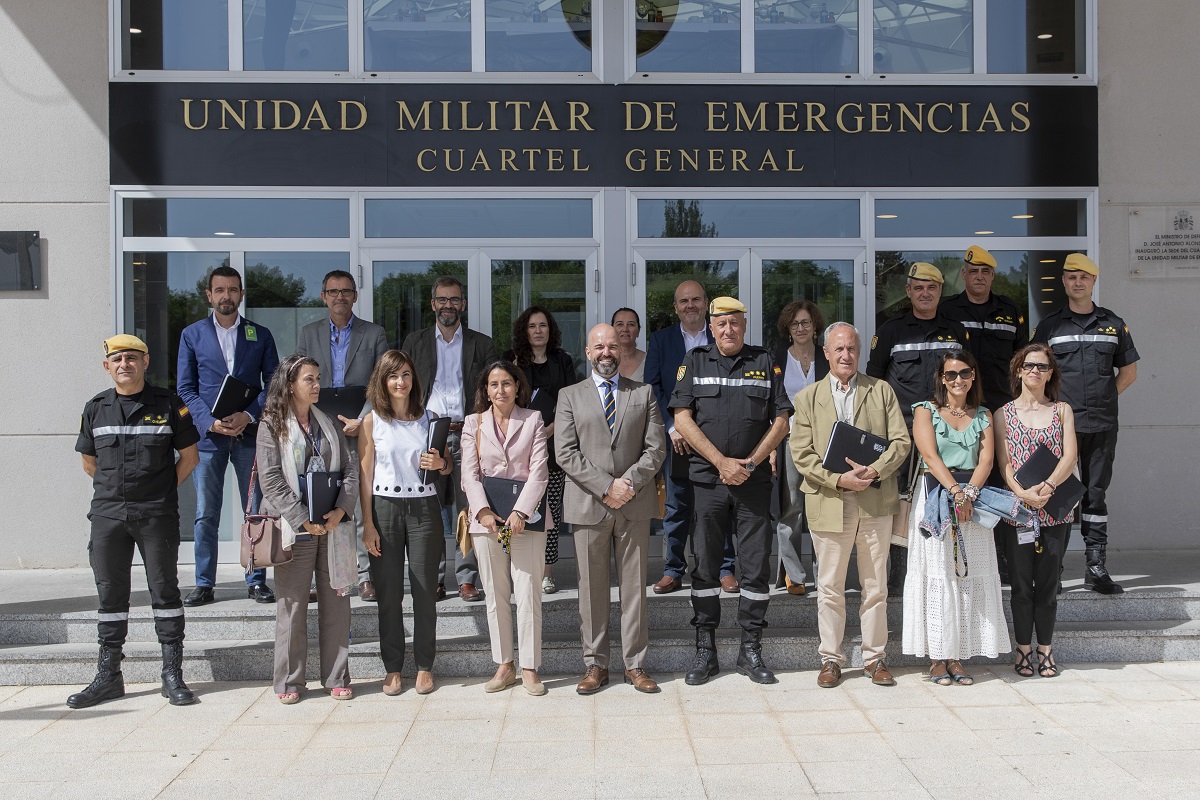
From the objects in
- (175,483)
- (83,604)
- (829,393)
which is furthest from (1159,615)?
(83,604)

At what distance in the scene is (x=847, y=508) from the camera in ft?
17.5

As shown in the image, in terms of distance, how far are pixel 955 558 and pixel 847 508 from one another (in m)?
0.60

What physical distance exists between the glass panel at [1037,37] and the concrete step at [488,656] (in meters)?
4.26

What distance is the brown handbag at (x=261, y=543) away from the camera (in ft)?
16.5

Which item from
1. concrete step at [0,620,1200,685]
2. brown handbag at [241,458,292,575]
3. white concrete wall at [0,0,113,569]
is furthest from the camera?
white concrete wall at [0,0,113,569]

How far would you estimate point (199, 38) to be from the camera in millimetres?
7527

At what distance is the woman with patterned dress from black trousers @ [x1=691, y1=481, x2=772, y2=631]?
0.76 metres

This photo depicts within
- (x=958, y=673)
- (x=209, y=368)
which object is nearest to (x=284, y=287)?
(x=209, y=368)

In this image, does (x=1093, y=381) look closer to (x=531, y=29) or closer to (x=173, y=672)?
(x=531, y=29)

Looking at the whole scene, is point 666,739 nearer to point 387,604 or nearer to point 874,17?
point 387,604

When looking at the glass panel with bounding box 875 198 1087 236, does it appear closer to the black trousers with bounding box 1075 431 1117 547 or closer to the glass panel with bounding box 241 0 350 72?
the black trousers with bounding box 1075 431 1117 547

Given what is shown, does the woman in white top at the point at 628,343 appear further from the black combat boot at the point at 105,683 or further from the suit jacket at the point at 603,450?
the black combat boot at the point at 105,683

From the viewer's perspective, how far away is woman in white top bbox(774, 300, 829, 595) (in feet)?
20.2

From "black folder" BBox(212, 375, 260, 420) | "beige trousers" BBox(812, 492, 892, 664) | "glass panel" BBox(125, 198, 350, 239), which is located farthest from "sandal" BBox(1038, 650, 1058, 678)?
"glass panel" BBox(125, 198, 350, 239)
